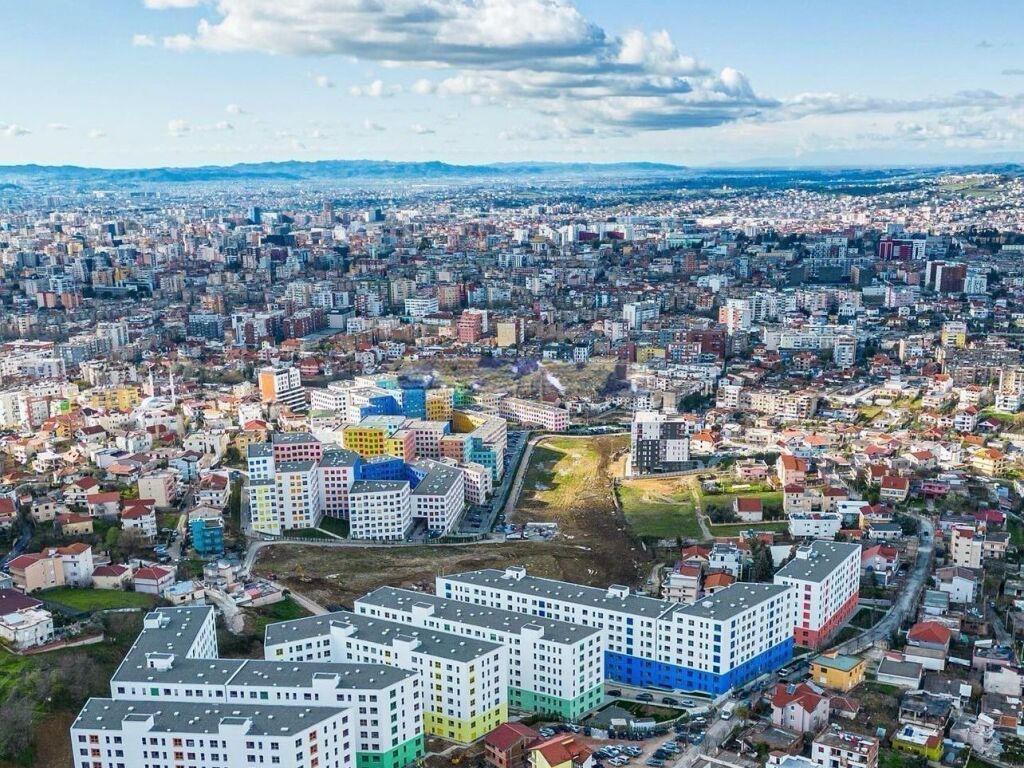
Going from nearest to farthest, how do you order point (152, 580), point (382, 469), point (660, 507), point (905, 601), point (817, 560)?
point (817, 560) → point (152, 580) → point (905, 601) → point (660, 507) → point (382, 469)

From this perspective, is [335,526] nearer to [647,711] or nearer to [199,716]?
[647,711]

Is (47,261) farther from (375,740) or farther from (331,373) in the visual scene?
(375,740)

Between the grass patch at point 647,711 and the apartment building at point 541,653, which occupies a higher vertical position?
the apartment building at point 541,653

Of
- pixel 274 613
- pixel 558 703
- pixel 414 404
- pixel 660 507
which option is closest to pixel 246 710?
pixel 558 703

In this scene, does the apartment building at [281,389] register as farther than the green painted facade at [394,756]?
Yes

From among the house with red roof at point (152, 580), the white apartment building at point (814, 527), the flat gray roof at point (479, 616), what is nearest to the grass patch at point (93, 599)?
the house with red roof at point (152, 580)

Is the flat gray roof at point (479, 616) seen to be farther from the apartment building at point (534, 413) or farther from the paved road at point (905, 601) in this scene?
the apartment building at point (534, 413)

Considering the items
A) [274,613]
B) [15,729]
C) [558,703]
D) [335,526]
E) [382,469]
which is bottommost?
[335,526]
